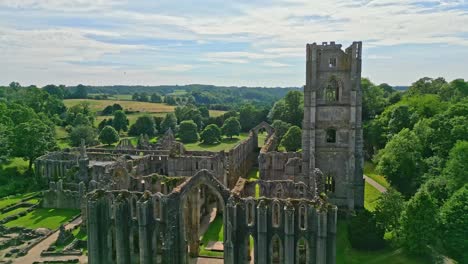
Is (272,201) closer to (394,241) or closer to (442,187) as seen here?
(394,241)

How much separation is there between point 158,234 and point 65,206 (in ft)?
83.4

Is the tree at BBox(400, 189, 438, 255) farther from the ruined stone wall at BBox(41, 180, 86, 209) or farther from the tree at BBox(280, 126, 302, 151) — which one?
the tree at BBox(280, 126, 302, 151)

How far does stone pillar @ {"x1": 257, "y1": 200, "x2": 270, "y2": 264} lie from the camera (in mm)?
26297

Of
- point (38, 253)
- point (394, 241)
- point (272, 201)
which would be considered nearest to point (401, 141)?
point (394, 241)

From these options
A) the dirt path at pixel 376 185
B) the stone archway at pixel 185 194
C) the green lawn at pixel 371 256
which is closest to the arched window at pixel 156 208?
the stone archway at pixel 185 194

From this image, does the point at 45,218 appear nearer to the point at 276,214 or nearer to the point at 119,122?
the point at 276,214

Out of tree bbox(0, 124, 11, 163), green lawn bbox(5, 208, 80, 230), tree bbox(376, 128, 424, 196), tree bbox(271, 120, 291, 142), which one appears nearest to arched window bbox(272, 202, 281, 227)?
tree bbox(376, 128, 424, 196)

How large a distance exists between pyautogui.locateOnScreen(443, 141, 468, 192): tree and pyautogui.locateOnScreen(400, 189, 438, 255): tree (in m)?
5.55

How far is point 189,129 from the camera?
345ft

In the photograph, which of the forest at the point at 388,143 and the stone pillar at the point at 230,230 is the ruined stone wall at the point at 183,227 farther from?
the forest at the point at 388,143

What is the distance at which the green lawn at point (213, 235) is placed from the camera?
33.4 metres

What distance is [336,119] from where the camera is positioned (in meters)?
42.7

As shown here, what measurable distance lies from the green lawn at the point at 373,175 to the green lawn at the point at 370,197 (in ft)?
6.66

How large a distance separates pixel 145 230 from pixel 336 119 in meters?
24.2
